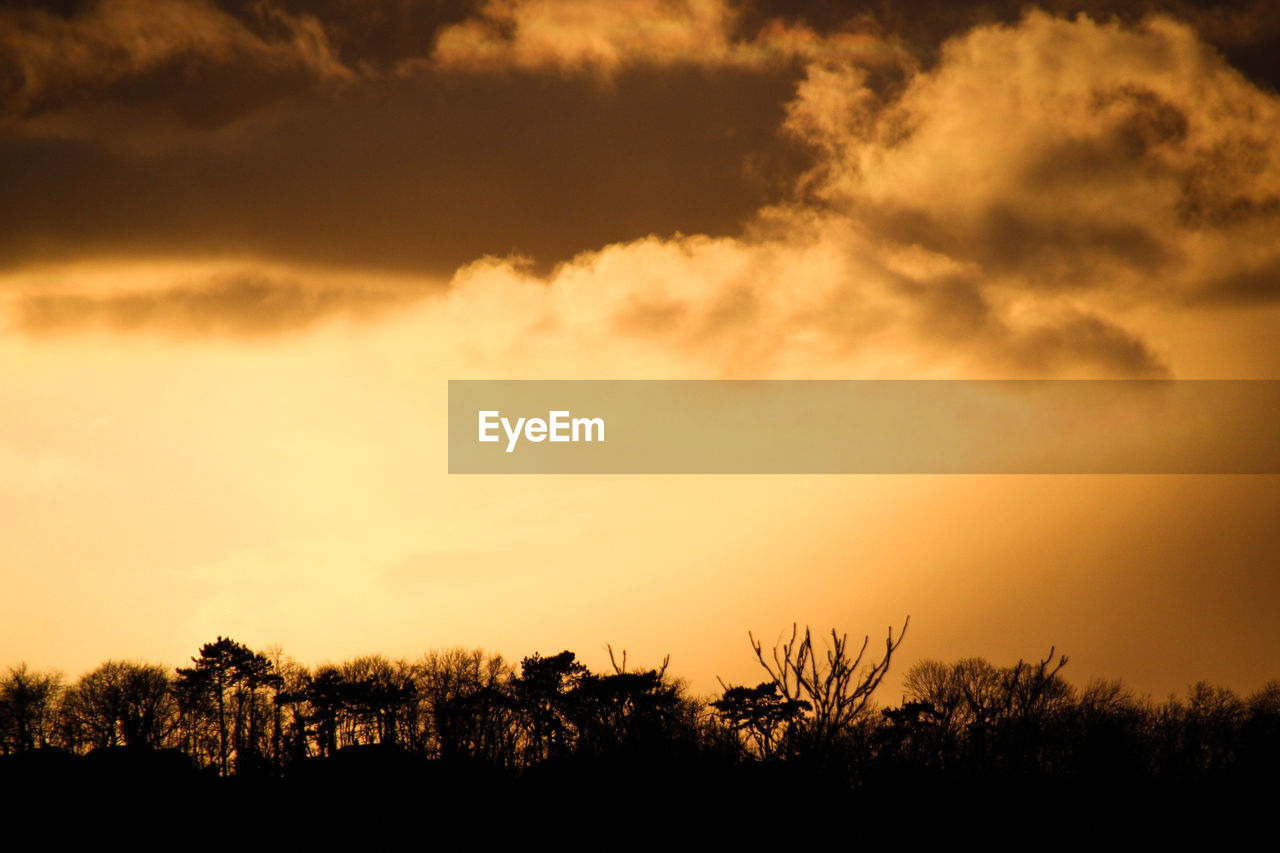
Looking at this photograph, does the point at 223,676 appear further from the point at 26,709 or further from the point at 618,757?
the point at 618,757

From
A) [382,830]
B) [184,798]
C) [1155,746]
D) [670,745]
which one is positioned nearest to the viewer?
[670,745]

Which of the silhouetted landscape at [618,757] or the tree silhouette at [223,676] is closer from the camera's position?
the silhouetted landscape at [618,757]

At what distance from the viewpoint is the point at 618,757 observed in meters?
18.7

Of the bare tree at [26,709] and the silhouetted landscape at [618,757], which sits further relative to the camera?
the bare tree at [26,709]

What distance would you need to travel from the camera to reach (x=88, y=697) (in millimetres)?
101438

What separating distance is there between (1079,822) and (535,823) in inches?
906

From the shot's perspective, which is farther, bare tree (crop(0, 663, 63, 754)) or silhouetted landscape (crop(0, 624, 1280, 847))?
bare tree (crop(0, 663, 63, 754))

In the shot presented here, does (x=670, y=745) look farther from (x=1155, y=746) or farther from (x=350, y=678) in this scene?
(x=350, y=678)

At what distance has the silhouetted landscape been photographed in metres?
15.6

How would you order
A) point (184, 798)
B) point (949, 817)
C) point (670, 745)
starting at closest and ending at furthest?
point (670, 745) < point (949, 817) < point (184, 798)

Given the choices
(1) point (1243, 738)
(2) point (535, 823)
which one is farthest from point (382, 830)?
Result: (1) point (1243, 738)

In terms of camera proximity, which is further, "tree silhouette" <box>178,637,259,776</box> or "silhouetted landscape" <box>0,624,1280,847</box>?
"tree silhouette" <box>178,637,259,776</box>

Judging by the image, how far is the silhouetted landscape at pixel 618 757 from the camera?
51.1 feet

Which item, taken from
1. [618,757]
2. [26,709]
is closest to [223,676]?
[26,709]
